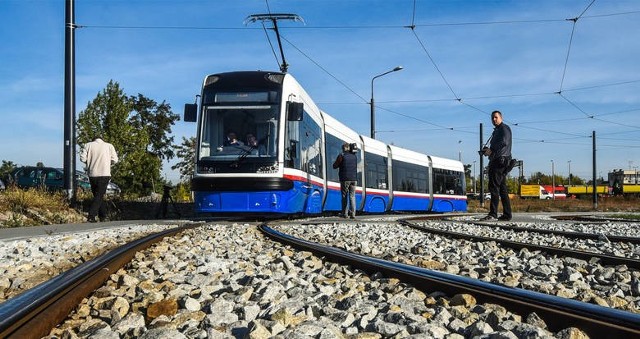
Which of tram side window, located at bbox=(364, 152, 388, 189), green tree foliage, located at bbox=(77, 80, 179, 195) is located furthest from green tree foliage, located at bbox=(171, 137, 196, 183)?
tram side window, located at bbox=(364, 152, 388, 189)

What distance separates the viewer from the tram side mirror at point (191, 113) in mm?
12273

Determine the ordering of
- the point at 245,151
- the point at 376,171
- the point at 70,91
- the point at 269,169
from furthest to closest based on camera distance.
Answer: the point at 376,171
the point at 70,91
the point at 245,151
the point at 269,169

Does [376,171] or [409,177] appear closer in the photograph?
[376,171]

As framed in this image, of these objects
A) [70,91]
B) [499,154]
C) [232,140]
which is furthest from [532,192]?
[232,140]

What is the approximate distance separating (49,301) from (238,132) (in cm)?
907

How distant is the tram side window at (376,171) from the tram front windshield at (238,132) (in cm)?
825

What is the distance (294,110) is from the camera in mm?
12242

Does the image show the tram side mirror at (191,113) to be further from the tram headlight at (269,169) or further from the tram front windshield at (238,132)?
the tram headlight at (269,169)

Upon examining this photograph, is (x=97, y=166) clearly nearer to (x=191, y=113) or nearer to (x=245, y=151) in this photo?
(x=191, y=113)

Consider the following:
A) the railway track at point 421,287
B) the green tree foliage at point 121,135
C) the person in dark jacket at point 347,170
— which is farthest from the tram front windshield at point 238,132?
the green tree foliage at point 121,135

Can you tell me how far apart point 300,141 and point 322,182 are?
294 cm

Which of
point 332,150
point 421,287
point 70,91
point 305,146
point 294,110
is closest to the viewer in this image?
point 421,287

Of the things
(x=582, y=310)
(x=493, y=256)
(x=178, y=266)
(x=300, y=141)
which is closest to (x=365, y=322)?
(x=582, y=310)

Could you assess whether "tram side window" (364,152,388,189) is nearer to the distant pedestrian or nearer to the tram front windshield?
the tram front windshield
